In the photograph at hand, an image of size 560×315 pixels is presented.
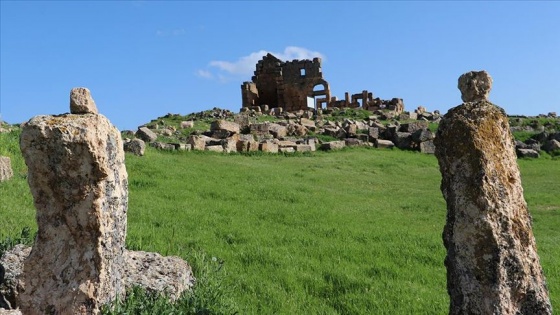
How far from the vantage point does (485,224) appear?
451cm

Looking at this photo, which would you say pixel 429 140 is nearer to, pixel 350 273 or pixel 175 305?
pixel 350 273

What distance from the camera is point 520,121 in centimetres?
3300

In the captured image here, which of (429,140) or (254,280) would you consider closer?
(254,280)

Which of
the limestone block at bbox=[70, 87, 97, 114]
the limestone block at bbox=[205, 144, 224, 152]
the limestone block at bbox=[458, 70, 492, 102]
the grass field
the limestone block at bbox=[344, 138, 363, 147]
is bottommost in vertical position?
the grass field

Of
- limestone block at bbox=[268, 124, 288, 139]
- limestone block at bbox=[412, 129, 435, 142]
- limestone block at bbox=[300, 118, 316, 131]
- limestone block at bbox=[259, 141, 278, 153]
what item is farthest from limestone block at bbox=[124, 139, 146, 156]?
limestone block at bbox=[412, 129, 435, 142]

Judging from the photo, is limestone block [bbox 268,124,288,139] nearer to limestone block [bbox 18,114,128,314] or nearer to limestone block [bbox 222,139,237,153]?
limestone block [bbox 222,139,237,153]

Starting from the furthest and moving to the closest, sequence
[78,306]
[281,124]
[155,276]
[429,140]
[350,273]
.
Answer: [281,124]
[429,140]
[350,273]
[155,276]
[78,306]

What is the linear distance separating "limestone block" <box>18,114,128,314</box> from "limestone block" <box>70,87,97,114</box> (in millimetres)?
182

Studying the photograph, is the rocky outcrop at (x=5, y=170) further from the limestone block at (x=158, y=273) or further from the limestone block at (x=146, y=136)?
the limestone block at (x=146, y=136)

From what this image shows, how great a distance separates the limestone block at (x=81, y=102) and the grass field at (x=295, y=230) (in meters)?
2.29

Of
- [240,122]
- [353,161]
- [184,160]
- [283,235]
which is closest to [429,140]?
[353,161]

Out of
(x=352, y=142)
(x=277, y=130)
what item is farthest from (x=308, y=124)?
(x=352, y=142)

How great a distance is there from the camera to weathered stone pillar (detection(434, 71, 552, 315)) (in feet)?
14.8

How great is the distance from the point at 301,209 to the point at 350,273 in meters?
4.08
